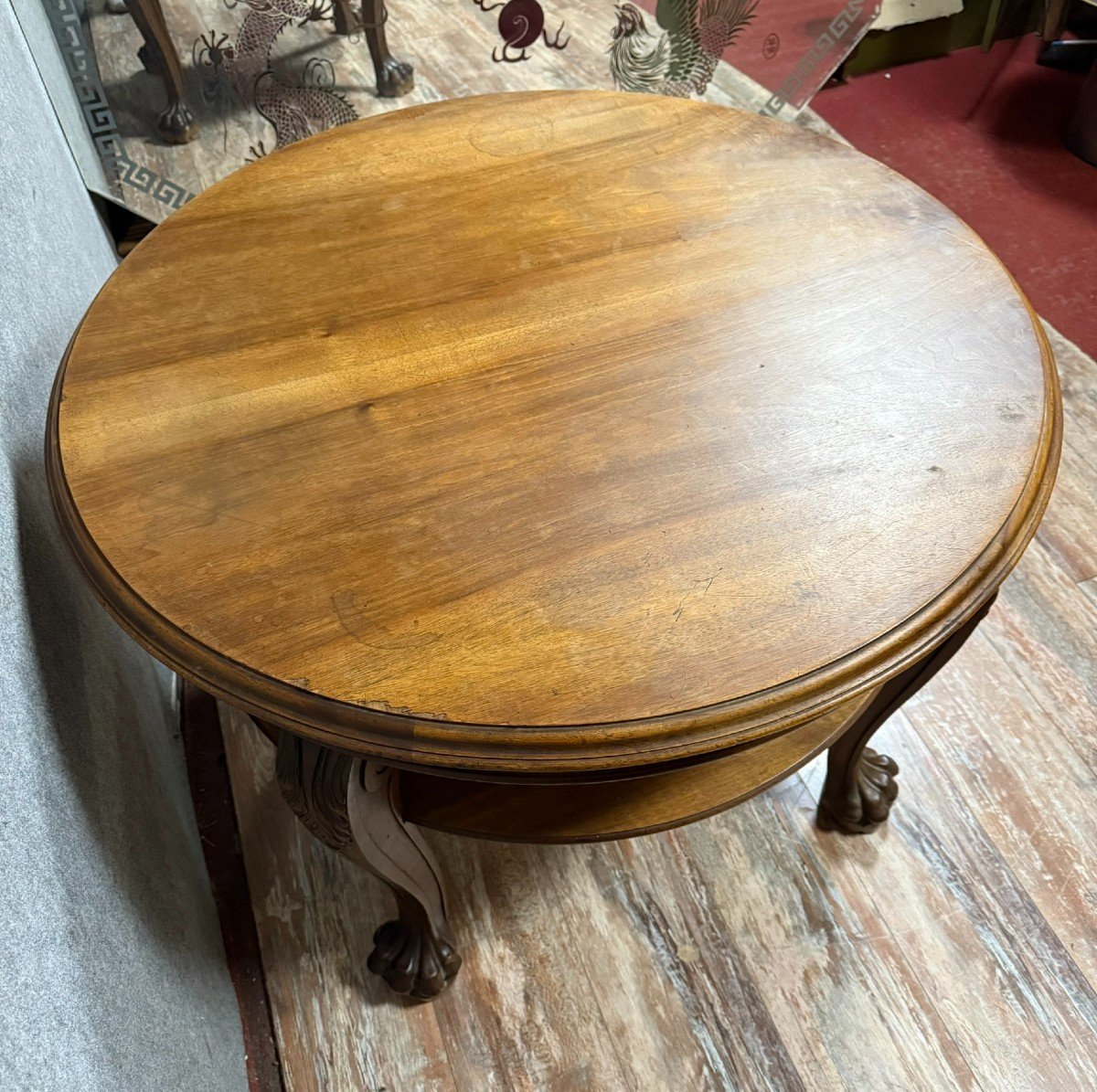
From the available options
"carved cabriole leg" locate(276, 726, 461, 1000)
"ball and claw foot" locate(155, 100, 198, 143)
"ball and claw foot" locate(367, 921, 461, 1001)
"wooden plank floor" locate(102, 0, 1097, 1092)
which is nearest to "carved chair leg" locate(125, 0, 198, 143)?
"ball and claw foot" locate(155, 100, 198, 143)

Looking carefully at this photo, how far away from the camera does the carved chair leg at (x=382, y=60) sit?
137 centimetres

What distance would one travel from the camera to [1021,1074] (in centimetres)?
88

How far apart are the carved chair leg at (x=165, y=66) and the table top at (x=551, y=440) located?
2.10ft

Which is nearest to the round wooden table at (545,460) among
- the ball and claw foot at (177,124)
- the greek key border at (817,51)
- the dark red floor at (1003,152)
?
the ball and claw foot at (177,124)

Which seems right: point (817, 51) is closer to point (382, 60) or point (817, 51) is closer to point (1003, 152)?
point (1003, 152)

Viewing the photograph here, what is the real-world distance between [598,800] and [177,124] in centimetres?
122

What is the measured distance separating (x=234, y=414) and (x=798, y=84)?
4.54ft

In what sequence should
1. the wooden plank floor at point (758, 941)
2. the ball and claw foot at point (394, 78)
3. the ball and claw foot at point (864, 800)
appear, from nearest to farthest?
the wooden plank floor at point (758, 941) → the ball and claw foot at point (864, 800) → the ball and claw foot at point (394, 78)

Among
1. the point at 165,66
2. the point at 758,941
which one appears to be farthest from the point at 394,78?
the point at 758,941

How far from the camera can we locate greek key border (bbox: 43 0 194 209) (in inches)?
51.1

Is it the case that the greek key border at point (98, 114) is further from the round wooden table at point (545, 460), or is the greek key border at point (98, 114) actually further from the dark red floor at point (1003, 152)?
the dark red floor at point (1003, 152)

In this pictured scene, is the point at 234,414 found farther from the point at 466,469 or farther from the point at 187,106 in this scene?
the point at 187,106

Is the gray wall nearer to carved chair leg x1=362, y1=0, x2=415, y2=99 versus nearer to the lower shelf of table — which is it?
the lower shelf of table

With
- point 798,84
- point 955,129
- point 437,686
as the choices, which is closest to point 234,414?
point 437,686
